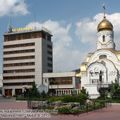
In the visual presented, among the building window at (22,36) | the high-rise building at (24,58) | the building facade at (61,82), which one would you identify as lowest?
the building facade at (61,82)

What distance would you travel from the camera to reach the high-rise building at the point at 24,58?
103562mm

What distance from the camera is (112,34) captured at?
86625 mm

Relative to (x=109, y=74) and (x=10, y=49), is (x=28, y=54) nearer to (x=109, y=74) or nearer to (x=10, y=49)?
(x=10, y=49)

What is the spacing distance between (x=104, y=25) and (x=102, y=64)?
11193mm

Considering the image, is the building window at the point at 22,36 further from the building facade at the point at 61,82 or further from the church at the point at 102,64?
the church at the point at 102,64

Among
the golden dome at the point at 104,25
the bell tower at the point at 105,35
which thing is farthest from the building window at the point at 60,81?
the golden dome at the point at 104,25

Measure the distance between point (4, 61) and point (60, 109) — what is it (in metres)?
77.8

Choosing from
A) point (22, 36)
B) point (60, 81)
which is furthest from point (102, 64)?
point (22, 36)

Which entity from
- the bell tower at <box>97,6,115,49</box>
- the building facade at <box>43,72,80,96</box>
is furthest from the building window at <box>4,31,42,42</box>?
the bell tower at <box>97,6,115,49</box>

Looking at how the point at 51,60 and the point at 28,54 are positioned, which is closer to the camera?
the point at 28,54

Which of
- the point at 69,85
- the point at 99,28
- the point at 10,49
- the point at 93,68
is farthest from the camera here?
the point at 10,49

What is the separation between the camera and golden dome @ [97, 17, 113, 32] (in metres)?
85.7

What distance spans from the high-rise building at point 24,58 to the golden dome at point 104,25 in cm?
2376

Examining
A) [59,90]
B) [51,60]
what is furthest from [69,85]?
[51,60]
